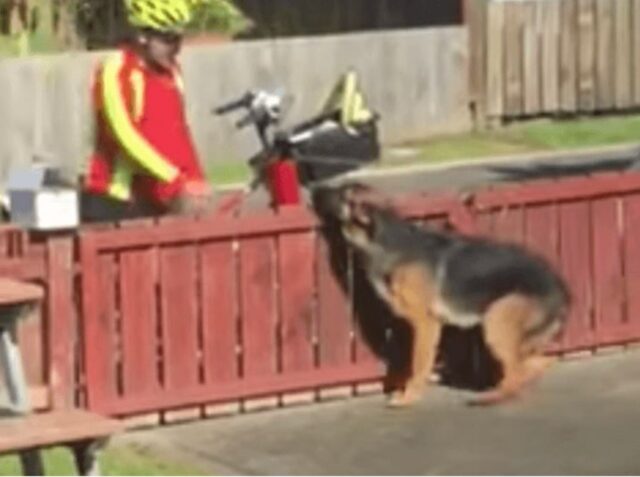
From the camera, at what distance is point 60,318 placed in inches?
438

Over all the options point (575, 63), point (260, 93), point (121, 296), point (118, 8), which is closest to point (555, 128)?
point (575, 63)

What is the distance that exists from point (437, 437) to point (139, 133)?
6.18ft

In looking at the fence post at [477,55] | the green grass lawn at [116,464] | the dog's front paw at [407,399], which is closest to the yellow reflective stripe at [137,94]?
the green grass lawn at [116,464]

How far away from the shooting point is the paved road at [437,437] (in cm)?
1052

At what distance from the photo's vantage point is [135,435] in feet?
37.3

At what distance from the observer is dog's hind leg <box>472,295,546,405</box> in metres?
11.6

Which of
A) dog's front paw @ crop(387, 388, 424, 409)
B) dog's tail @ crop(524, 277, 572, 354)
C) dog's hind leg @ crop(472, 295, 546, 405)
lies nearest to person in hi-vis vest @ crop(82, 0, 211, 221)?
dog's front paw @ crop(387, 388, 424, 409)

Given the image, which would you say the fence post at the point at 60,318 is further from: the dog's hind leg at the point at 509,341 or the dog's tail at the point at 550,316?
the dog's tail at the point at 550,316

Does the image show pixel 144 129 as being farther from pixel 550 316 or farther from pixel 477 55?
pixel 477 55

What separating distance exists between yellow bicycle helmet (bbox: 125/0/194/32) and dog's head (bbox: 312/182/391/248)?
101 cm

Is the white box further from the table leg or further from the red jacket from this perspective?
the table leg

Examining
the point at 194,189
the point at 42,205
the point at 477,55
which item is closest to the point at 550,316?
the point at 194,189

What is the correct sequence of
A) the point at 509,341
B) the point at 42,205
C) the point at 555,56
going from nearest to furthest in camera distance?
the point at 42,205
the point at 509,341
the point at 555,56

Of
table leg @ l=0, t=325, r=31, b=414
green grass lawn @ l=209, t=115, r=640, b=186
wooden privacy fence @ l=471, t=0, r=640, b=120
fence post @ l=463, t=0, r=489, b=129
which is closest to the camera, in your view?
table leg @ l=0, t=325, r=31, b=414
